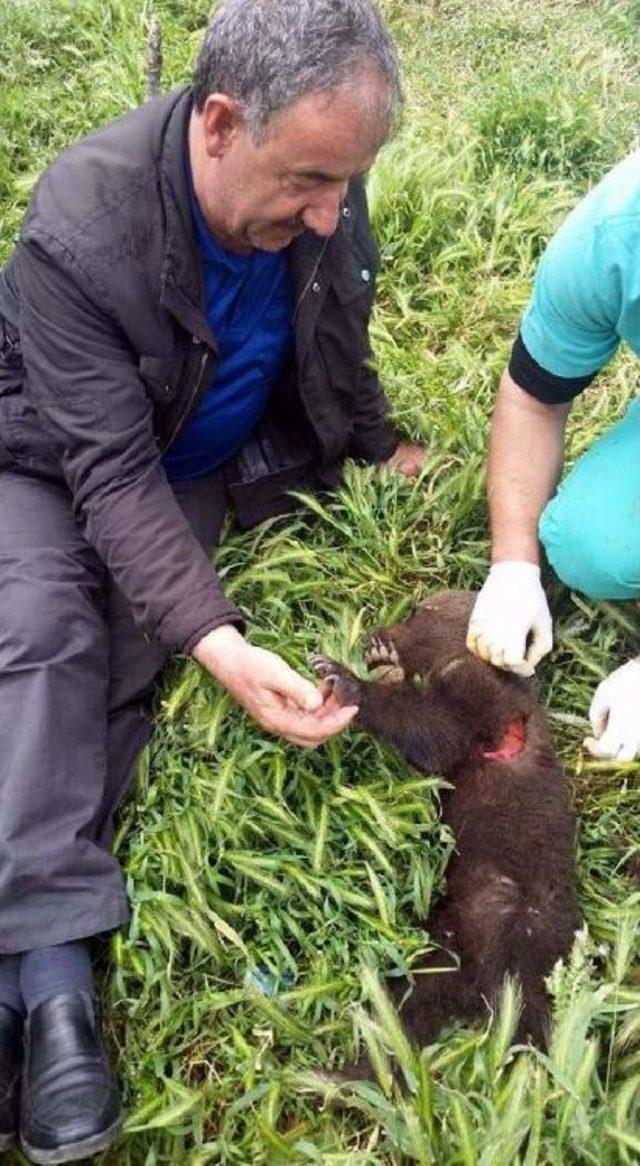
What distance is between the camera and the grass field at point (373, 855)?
250 cm

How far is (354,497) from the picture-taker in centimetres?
386

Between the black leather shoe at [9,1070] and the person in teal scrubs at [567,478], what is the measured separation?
1523 mm

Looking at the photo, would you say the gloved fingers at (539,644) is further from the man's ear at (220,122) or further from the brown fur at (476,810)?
the man's ear at (220,122)

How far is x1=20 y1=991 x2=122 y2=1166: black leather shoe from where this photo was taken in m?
2.60

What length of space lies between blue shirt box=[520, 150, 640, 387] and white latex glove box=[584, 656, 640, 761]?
84cm

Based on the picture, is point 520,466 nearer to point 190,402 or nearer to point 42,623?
point 190,402

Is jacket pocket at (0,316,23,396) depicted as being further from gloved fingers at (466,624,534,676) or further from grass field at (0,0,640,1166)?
gloved fingers at (466,624,534,676)

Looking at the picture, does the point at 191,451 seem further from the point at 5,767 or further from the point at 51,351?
the point at 5,767

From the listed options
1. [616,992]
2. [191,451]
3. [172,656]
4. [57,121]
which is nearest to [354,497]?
[191,451]

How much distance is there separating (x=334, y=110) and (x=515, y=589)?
1.41 meters

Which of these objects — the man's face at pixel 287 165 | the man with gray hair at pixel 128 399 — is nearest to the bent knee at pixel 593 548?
the man with gray hair at pixel 128 399

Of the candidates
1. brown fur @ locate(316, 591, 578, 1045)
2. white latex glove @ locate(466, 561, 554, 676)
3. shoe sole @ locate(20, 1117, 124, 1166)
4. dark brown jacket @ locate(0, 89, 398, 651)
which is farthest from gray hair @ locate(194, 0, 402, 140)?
shoe sole @ locate(20, 1117, 124, 1166)

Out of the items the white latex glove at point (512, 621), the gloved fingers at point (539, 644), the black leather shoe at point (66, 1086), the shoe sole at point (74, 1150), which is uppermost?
the white latex glove at point (512, 621)

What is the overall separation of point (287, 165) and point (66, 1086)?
2.05 m
